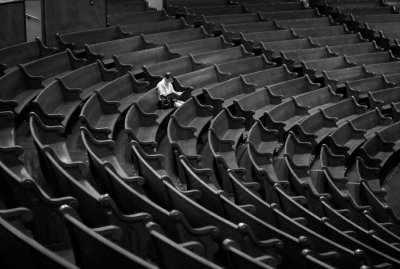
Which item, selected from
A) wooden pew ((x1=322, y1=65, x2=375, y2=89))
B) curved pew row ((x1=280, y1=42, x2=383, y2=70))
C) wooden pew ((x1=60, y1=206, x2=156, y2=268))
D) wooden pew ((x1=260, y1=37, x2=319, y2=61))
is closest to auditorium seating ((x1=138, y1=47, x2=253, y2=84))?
wooden pew ((x1=260, y1=37, x2=319, y2=61))

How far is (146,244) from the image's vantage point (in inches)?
80.4

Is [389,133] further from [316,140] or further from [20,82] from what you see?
[20,82]

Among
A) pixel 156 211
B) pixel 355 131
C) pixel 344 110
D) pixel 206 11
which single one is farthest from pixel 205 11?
pixel 156 211

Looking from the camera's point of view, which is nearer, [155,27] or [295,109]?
[295,109]

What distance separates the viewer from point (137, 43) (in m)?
4.28

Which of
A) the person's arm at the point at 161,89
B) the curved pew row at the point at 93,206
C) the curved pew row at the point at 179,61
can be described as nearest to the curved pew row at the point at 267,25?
the curved pew row at the point at 179,61

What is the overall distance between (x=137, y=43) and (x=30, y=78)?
1115mm

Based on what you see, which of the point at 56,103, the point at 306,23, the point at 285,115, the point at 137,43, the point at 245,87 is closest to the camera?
the point at 56,103

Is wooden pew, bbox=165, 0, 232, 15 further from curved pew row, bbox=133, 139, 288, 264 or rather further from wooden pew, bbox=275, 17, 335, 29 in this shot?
curved pew row, bbox=133, 139, 288, 264

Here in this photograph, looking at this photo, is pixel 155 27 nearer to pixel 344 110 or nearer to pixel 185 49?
pixel 185 49

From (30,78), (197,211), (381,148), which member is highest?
(30,78)

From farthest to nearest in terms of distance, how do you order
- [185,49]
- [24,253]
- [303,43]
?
[303,43] < [185,49] < [24,253]

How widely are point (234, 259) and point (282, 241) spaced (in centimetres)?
32

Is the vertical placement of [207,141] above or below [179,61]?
below
